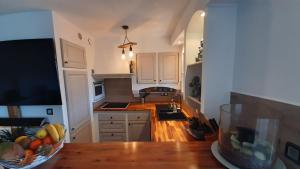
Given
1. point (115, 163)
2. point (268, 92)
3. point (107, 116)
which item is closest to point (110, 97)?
point (107, 116)

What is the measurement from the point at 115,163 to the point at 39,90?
5.90ft

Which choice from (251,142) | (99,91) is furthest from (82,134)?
(251,142)

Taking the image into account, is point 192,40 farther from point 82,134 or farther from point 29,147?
point 82,134

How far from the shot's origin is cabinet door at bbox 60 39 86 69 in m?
1.91

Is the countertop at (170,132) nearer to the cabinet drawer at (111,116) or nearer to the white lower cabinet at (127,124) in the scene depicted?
the white lower cabinet at (127,124)

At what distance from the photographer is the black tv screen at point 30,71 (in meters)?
1.78

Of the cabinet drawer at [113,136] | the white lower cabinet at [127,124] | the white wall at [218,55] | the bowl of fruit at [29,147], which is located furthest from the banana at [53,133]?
the cabinet drawer at [113,136]

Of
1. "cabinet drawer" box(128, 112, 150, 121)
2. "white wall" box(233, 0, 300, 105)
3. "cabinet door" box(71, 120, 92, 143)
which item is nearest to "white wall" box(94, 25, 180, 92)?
"cabinet drawer" box(128, 112, 150, 121)

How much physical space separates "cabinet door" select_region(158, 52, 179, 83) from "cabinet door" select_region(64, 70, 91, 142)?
5.00 feet

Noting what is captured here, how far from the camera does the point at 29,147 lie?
0.62 meters

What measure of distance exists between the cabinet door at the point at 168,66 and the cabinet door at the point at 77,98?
1.52 metres

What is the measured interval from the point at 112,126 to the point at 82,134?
1.98 ft

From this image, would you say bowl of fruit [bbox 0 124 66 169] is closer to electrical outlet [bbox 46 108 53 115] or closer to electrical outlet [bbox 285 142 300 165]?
electrical outlet [bbox 285 142 300 165]

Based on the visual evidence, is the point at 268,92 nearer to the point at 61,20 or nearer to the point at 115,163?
the point at 115,163
